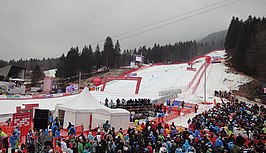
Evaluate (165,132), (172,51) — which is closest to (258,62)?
A: (165,132)

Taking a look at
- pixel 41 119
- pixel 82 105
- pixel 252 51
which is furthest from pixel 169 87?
pixel 41 119

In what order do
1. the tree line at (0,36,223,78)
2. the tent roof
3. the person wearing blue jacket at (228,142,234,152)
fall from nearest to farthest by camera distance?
the person wearing blue jacket at (228,142,234,152) → the tent roof → the tree line at (0,36,223,78)

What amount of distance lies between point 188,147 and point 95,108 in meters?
8.90

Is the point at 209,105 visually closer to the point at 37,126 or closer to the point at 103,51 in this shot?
the point at 37,126

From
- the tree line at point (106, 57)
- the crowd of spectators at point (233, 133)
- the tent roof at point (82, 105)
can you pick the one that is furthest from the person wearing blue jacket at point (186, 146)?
the tree line at point (106, 57)

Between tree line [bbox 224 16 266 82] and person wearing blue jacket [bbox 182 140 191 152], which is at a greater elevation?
tree line [bbox 224 16 266 82]

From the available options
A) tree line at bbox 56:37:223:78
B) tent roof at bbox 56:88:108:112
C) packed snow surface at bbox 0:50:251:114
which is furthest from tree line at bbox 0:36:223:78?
tent roof at bbox 56:88:108:112

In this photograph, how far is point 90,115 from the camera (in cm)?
1578

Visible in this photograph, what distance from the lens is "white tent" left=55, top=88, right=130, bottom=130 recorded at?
1519 cm

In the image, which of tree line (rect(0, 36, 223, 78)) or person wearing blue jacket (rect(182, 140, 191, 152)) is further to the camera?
tree line (rect(0, 36, 223, 78))

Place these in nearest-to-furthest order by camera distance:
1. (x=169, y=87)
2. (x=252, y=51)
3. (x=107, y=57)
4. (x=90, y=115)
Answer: (x=90, y=115)
(x=169, y=87)
(x=252, y=51)
(x=107, y=57)

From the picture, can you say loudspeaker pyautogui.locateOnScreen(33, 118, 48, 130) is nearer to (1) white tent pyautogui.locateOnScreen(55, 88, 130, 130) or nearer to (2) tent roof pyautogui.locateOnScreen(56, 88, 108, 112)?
(1) white tent pyautogui.locateOnScreen(55, 88, 130, 130)

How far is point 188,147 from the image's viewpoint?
29.1ft

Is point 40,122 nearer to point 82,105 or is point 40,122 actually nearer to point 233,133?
point 82,105
